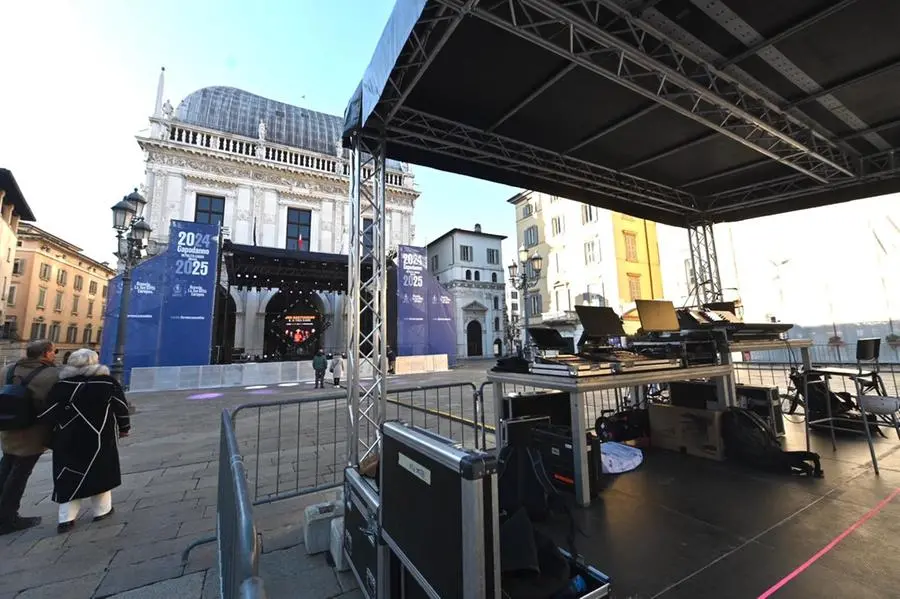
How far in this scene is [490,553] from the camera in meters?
1.25

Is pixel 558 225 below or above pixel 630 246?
above

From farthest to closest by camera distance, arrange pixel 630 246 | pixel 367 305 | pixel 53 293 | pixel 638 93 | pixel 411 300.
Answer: pixel 53 293, pixel 630 246, pixel 411 300, pixel 367 305, pixel 638 93

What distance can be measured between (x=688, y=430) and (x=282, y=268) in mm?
19202

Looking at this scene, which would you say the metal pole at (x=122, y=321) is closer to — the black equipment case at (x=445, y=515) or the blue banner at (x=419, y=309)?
the black equipment case at (x=445, y=515)

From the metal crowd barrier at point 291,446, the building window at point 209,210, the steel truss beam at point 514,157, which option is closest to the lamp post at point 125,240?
the metal crowd barrier at point 291,446

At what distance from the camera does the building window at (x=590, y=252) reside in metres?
29.1

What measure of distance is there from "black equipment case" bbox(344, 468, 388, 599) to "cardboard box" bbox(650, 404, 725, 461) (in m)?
4.23

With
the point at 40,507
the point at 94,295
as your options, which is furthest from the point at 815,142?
the point at 94,295

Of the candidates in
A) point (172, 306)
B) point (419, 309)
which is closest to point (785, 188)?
point (419, 309)

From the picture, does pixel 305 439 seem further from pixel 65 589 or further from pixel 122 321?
pixel 122 321

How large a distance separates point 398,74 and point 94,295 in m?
66.4

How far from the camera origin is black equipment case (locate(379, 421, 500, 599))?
46.7 inches

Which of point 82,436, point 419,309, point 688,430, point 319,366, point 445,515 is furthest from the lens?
point 419,309

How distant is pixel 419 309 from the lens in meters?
21.3
